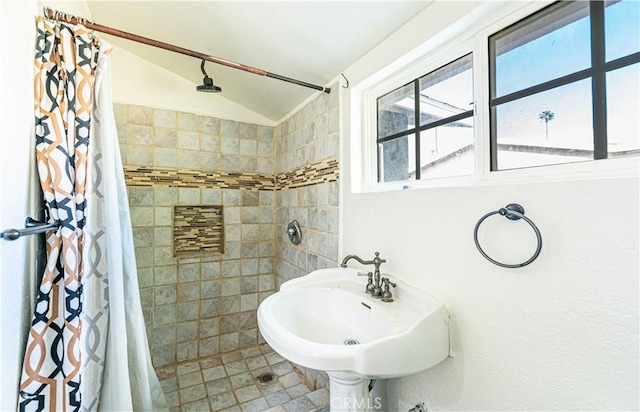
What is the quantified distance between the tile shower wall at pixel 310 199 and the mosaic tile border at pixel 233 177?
1.7 inches

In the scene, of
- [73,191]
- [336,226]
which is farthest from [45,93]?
[336,226]

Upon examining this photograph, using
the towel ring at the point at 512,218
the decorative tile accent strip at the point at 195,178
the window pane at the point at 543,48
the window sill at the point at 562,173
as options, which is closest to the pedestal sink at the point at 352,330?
the towel ring at the point at 512,218

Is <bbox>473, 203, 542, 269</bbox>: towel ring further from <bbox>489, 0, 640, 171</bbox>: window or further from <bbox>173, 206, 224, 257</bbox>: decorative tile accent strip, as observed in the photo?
<bbox>173, 206, 224, 257</bbox>: decorative tile accent strip

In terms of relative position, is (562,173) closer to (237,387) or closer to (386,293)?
(386,293)

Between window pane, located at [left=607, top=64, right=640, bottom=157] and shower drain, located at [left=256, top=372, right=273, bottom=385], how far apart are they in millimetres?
2084

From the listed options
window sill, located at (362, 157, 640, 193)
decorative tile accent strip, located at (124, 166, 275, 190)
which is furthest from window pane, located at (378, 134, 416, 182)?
decorative tile accent strip, located at (124, 166, 275, 190)

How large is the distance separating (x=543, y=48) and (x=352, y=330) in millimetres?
1204

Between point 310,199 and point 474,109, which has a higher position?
point 474,109

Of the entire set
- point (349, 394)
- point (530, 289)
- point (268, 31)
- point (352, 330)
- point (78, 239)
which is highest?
point (268, 31)

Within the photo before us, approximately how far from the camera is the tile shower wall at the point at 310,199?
159 cm

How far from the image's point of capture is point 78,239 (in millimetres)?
1026

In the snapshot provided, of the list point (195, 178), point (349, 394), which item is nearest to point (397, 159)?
point (349, 394)

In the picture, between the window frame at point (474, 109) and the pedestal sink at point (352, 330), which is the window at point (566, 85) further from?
the pedestal sink at point (352, 330)

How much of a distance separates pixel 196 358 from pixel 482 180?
7.52ft
